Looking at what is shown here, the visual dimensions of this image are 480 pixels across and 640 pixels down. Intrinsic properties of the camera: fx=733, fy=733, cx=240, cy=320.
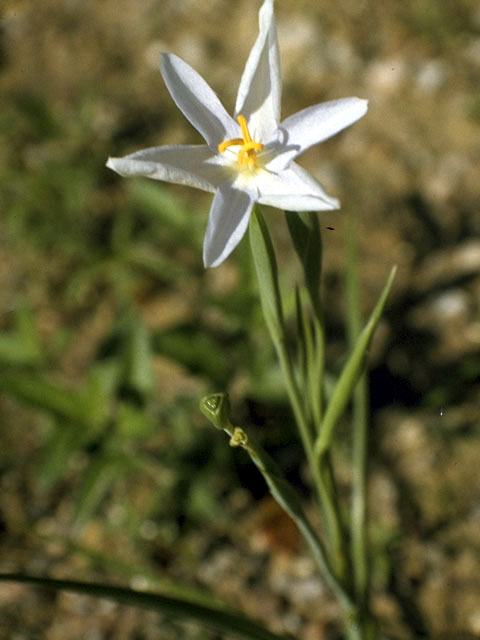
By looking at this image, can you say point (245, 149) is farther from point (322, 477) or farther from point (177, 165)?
point (322, 477)

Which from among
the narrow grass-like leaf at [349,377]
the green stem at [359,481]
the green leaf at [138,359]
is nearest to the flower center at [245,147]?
the narrow grass-like leaf at [349,377]

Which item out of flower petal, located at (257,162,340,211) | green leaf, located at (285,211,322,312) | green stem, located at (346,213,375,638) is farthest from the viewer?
green stem, located at (346,213,375,638)

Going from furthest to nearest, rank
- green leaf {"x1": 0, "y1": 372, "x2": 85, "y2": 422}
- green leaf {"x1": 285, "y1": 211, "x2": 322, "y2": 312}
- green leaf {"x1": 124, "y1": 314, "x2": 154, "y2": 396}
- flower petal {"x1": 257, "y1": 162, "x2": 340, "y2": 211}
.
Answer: green leaf {"x1": 124, "y1": 314, "x2": 154, "y2": 396}
green leaf {"x1": 0, "y1": 372, "x2": 85, "y2": 422}
green leaf {"x1": 285, "y1": 211, "x2": 322, "y2": 312}
flower petal {"x1": 257, "y1": 162, "x2": 340, "y2": 211}

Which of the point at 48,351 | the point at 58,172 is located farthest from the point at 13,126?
the point at 48,351

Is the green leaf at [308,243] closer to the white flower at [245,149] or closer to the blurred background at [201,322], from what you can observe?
the white flower at [245,149]

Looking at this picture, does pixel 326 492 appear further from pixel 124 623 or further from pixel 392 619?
pixel 124 623

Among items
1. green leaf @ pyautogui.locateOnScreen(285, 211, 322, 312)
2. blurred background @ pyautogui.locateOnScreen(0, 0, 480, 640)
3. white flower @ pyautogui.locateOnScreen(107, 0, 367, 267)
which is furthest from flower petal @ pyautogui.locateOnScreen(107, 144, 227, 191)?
blurred background @ pyautogui.locateOnScreen(0, 0, 480, 640)

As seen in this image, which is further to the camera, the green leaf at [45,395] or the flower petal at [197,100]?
the green leaf at [45,395]

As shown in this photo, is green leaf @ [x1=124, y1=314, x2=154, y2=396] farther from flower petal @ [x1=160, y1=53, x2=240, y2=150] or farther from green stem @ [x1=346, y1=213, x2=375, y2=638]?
flower petal @ [x1=160, y1=53, x2=240, y2=150]

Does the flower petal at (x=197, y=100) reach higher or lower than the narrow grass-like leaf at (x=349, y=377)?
higher
